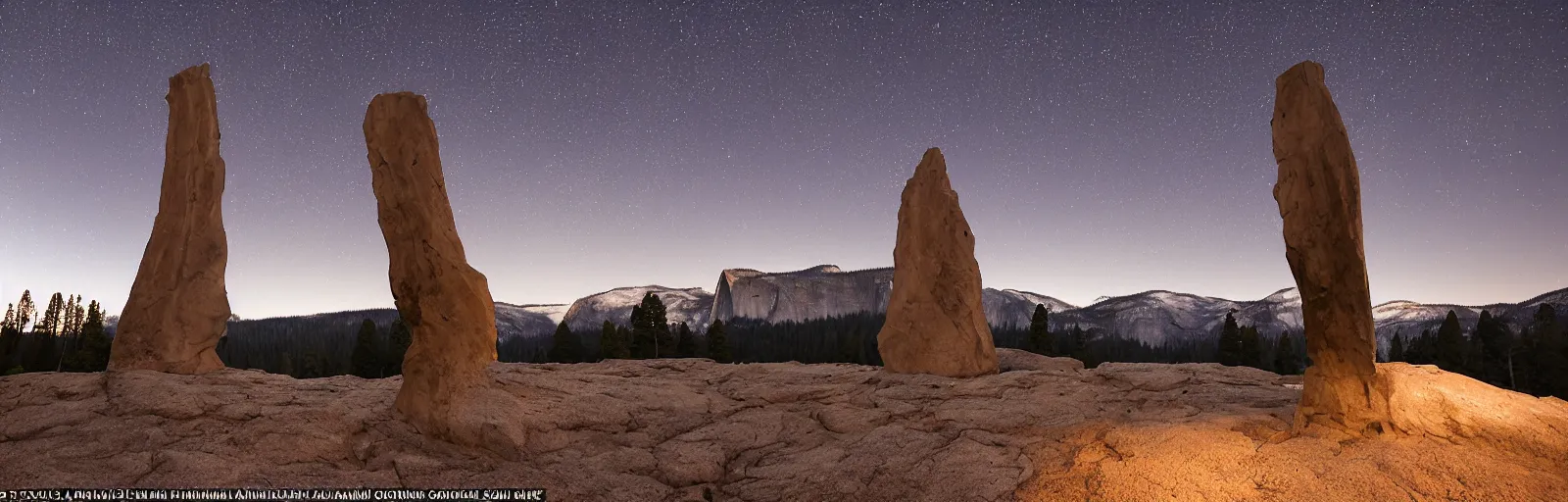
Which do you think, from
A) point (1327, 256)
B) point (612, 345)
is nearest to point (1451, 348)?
point (1327, 256)

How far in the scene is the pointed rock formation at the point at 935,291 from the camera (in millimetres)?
23781

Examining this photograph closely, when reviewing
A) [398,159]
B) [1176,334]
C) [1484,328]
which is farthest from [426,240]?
[1176,334]

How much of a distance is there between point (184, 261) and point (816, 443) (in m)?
19.8

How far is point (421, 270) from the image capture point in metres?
15.4

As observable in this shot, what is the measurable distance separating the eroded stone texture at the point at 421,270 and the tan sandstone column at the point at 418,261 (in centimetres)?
2

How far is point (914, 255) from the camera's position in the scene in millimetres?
25703

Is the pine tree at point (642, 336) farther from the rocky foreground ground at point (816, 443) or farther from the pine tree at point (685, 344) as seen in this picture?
the rocky foreground ground at point (816, 443)

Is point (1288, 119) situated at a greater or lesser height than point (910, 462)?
greater

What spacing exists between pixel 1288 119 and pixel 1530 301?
683ft

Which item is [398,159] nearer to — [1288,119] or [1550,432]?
[1288,119]

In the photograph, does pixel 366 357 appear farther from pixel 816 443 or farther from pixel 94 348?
pixel 816 443

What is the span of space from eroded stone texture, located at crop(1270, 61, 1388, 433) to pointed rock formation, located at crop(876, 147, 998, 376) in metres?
10.9

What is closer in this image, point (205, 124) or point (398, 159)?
point (398, 159)

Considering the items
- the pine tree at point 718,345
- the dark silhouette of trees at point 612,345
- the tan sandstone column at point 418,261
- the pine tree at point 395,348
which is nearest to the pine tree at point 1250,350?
the pine tree at point 718,345
